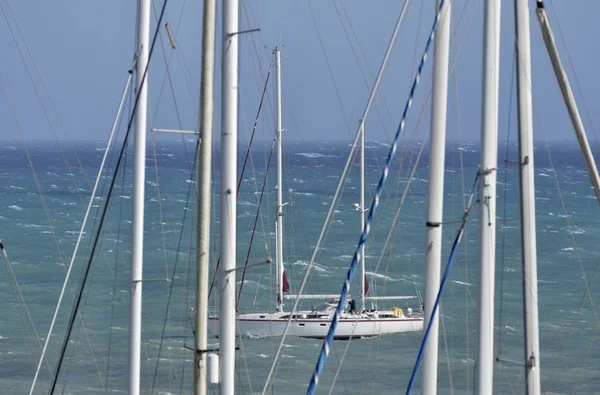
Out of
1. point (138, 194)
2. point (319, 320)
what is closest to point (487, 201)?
point (138, 194)

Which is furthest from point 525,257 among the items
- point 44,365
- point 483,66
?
point 44,365

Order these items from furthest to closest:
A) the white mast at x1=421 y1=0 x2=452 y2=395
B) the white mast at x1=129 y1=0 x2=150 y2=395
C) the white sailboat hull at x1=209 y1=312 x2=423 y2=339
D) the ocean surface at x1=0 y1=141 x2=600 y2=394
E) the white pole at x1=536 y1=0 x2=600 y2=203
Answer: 1. the white sailboat hull at x1=209 y1=312 x2=423 y2=339
2. the ocean surface at x1=0 y1=141 x2=600 y2=394
3. the white mast at x1=129 y1=0 x2=150 y2=395
4. the white mast at x1=421 y1=0 x2=452 y2=395
5. the white pole at x1=536 y1=0 x2=600 y2=203

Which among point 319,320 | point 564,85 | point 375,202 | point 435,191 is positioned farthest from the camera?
point 319,320

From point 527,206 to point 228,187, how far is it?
3146 mm

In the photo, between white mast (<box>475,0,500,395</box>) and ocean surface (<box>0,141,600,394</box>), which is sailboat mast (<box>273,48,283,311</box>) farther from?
white mast (<box>475,0,500,395</box>)

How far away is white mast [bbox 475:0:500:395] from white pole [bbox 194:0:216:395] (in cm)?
277

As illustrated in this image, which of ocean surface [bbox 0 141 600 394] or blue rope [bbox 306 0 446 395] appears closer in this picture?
blue rope [bbox 306 0 446 395]

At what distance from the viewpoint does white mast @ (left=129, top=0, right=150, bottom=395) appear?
15.4 m

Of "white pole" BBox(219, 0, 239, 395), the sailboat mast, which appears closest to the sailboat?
the sailboat mast

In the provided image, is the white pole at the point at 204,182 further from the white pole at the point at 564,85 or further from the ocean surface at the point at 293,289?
the white pole at the point at 564,85

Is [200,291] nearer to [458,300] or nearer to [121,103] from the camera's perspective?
[121,103]

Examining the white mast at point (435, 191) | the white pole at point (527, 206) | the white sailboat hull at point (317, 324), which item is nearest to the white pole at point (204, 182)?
the white mast at point (435, 191)

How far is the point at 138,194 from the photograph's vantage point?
1558 centimetres

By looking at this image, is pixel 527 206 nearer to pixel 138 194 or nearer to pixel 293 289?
pixel 138 194
